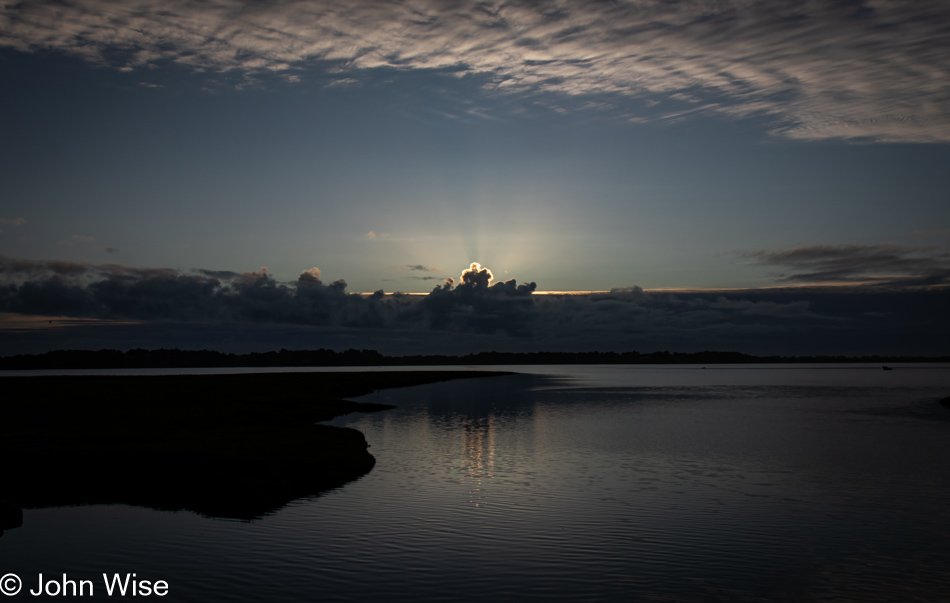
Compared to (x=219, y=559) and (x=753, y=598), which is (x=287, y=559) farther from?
(x=753, y=598)

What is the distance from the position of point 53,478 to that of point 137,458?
3.53m

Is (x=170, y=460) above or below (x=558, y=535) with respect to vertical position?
above

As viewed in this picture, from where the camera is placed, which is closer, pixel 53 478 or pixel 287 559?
pixel 287 559

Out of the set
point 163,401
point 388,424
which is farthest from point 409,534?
point 163,401

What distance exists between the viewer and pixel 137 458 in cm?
3206

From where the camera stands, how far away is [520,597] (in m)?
16.7

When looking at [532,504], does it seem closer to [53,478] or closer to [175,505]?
[175,505]

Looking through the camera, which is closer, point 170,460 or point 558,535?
point 558,535

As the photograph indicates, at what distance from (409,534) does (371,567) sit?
370 cm

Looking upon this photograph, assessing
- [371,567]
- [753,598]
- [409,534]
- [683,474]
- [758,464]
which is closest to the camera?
[753,598]

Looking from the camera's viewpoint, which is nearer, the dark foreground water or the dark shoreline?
the dark foreground water

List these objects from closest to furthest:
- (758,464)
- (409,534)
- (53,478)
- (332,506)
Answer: (409,534)
(332,506)
(53,478)
(758,464)

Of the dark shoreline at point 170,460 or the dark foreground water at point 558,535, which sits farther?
the dark shoreline at point 170,460

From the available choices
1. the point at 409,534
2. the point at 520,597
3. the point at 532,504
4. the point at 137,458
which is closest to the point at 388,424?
the point at 137,458
